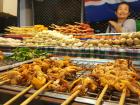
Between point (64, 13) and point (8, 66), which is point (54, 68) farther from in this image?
point (64, 13)

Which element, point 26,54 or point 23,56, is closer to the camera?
point 23,56

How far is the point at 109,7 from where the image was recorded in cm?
902

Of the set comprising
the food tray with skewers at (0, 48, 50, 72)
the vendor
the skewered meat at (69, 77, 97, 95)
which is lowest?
the skewered meat at (69, 77, 97, 95)

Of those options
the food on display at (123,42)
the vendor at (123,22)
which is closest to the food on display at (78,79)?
the food on display at (123,42)

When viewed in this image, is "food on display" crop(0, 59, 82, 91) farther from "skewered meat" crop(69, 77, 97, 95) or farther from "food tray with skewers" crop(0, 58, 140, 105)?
"skewered meat" crop(69, 77, 97, 95)

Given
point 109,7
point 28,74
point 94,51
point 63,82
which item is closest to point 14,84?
point 28,74

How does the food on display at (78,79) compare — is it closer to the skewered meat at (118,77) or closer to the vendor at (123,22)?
the skewered meat at (118,77)

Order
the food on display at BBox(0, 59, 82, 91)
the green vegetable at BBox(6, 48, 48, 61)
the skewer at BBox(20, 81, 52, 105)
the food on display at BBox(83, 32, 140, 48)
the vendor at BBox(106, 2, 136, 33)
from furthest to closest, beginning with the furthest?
the vendor at BBox(106, 2, 136, 33)
the food on display at BBox(83, 32, 140, 48)
the green vegetable at BBox(6, 48, 48, 61)
the food on display at BBox(0, 59, 82, 91)
the skewer at BBox(20, 81, 52, 105)

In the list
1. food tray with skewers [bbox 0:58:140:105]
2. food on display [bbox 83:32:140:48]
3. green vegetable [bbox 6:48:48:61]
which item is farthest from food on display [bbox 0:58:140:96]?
food on display [bbox 83:32:140:48]

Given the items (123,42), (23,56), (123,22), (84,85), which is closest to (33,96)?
→ (84,85)

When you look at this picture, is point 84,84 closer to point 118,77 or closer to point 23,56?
point 118,77

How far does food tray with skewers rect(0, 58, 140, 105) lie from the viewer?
250cm

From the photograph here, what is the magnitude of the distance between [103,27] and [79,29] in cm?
145

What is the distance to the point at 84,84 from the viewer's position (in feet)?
8.90
